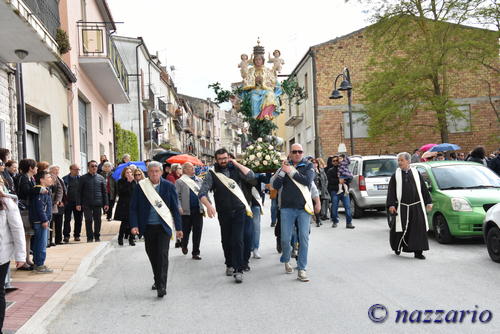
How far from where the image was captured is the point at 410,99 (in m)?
23.8

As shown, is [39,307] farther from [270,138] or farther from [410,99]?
[410,99]

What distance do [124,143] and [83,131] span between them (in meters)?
12.6

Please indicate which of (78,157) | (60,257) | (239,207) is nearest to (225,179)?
(239,207)

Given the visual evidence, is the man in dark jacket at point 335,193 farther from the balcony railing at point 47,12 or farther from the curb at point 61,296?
the balcony railing at point 47,12

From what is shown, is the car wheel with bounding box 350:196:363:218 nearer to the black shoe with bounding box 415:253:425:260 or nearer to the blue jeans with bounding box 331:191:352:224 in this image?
the blue jeans with bounding box 331:191:352:224

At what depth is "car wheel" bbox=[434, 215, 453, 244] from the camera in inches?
378

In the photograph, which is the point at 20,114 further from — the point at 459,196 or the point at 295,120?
the point at 295,120

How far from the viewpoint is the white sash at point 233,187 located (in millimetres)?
7547

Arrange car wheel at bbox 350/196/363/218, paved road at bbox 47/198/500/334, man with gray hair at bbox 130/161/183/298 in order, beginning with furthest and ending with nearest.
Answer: car wheel at bbox 350/196/363/218 < man with gray hair at bbox 130/161/183/298 < paved road at bbox 47/198/500/334

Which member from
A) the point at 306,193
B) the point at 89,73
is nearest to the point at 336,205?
the point at 306,193

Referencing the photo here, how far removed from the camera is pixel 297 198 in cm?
735

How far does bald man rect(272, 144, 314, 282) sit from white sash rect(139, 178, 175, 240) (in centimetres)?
162

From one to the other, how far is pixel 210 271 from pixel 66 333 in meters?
3.21

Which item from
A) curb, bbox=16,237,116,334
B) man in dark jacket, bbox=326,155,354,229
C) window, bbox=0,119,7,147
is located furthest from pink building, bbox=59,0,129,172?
curb, bbox=16,237,116,334
